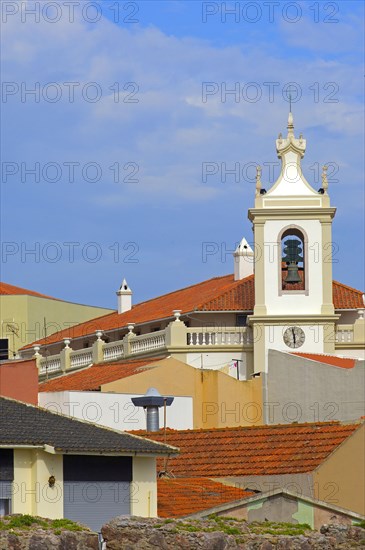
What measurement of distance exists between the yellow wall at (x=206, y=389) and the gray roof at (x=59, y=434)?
22.5 meters

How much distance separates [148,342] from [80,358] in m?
4.75

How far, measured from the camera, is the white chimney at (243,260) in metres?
69.0

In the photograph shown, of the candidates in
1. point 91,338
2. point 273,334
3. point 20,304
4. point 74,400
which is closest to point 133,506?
point 74,400

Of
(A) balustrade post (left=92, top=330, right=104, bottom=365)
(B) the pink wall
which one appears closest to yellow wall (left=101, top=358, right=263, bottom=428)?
(A) balustrade post (left=92, top=330, right=104, bottom=365)

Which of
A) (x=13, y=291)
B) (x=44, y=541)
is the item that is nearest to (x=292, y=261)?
(x=13, y=291)

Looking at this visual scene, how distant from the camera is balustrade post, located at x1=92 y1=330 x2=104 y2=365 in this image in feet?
212

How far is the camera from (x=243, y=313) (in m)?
63.1

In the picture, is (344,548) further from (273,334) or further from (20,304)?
(20,304)

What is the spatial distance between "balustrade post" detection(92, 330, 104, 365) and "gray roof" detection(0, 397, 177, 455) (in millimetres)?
35815

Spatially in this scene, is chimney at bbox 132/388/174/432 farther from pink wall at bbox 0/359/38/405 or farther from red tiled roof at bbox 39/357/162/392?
red tiled roof at bbox 39/357/162/392

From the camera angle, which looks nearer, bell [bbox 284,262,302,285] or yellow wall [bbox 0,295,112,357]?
bell [bbox 284,262,302,285]

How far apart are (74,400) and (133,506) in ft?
70.8

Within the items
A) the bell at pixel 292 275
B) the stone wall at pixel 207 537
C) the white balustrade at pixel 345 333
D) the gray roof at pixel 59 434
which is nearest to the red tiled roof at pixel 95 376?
the bell at pixel 292 275

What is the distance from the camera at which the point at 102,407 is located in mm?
48250
